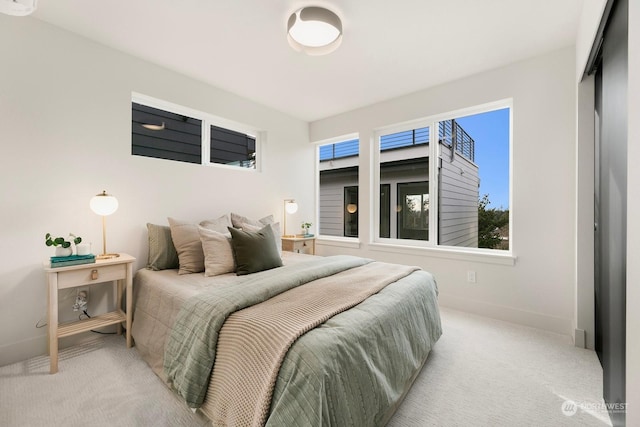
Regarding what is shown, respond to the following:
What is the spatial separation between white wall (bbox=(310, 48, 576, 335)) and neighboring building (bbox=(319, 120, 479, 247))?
0.42m

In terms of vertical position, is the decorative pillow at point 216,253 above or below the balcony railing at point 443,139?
below

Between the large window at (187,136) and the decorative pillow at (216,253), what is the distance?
3.83ft

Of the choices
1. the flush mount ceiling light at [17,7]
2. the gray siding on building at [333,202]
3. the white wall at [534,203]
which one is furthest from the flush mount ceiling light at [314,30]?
the gray siding on building at [333,202]

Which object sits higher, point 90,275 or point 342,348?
point 90,275

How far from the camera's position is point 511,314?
2822mm

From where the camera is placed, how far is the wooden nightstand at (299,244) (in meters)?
3.93

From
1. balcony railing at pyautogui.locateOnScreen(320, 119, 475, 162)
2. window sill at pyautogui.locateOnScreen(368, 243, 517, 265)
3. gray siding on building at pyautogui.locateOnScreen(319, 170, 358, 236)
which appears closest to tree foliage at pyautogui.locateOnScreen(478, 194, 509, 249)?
window sill at pyautogui.locateOnScreen(368, 243, 517, 265)

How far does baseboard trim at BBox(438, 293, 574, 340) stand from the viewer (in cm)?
256

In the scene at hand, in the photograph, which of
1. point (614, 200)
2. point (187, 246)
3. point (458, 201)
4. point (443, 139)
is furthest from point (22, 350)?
point (443, 139)

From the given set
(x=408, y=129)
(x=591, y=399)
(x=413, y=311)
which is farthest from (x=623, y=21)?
(x=408, y=129)

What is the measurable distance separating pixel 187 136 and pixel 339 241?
8.19ft

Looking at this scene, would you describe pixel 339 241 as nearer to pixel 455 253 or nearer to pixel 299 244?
pixel 299 244

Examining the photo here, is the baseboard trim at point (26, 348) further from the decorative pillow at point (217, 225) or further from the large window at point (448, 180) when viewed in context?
the large window at point (448, 180)

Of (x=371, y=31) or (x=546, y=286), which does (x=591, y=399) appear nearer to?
(x=546, y=286)
